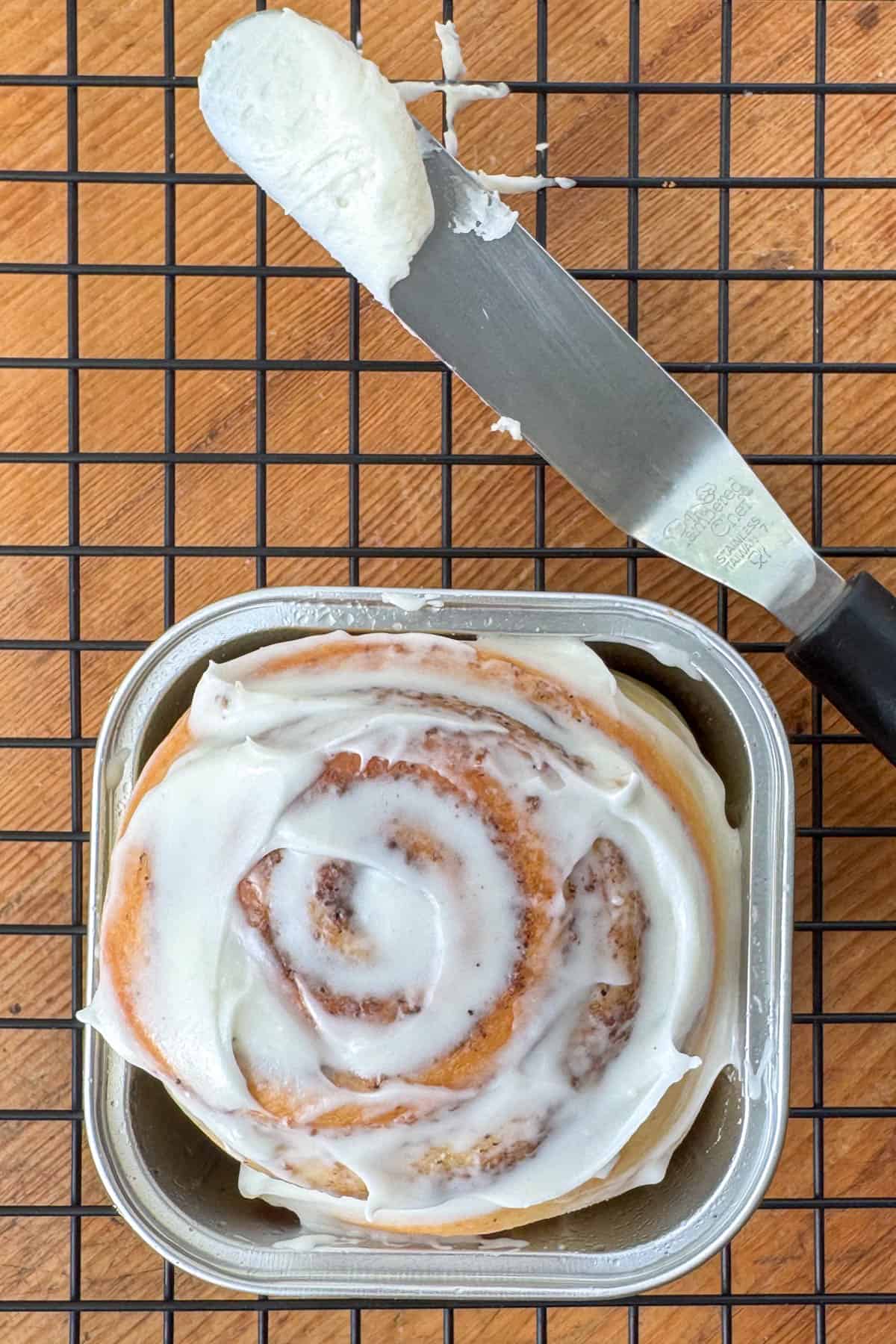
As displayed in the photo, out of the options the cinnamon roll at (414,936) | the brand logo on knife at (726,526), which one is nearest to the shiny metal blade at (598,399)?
the brand logo on knife at (726,526)

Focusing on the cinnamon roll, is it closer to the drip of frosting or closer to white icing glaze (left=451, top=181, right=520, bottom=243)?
white icing glaze (left=451, top=181, right=520, bottom=243)

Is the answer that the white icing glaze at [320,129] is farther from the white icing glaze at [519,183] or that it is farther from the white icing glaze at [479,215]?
the white icing glaze at [519,183]

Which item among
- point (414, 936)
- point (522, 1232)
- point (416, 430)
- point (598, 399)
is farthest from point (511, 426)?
point (522, 1232)

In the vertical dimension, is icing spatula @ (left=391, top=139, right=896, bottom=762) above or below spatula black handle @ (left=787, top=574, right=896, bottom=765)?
above

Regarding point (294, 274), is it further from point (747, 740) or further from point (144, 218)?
point (747, 740)

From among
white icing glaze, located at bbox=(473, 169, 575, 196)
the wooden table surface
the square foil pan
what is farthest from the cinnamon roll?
white icing glaze, located at bbox=(473, 169, 575, 196)

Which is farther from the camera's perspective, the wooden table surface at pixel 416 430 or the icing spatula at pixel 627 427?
the wooden table surface at pixel 416 430
